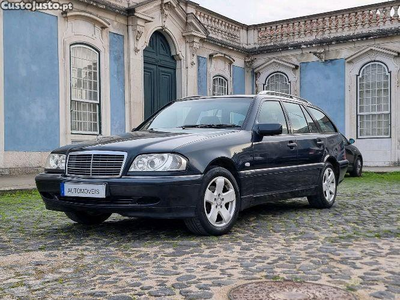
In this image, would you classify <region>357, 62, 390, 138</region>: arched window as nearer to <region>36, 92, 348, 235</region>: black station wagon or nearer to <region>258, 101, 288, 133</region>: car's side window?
<region>36, 92, 348, 235</region>: black station wagon

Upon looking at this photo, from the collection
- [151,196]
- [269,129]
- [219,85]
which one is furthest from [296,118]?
[219,85]

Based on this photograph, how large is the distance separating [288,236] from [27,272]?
261 cm

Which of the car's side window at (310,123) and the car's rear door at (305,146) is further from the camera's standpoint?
the car's side window at (310,123)

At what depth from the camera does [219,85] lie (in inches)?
858

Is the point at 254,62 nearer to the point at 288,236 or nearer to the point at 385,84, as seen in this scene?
the point at 385,84

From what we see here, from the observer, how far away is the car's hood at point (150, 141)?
5.23 m

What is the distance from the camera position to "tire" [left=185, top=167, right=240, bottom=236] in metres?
5.25

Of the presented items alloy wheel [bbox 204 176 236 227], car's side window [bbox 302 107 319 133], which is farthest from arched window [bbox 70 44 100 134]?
alloy wheel [bbox 204 176 236 227]

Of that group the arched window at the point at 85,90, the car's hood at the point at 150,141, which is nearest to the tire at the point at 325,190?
the car's hood at the point at 150,141

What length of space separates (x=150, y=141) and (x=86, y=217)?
141cm

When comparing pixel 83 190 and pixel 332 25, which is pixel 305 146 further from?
pixel 332 25

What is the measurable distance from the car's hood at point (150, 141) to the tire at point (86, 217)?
0.80 m

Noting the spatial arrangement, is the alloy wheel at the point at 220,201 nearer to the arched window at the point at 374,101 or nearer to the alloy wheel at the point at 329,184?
the alloy wheel at the point at 329,184

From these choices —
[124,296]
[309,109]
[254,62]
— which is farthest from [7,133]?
[254,62]
